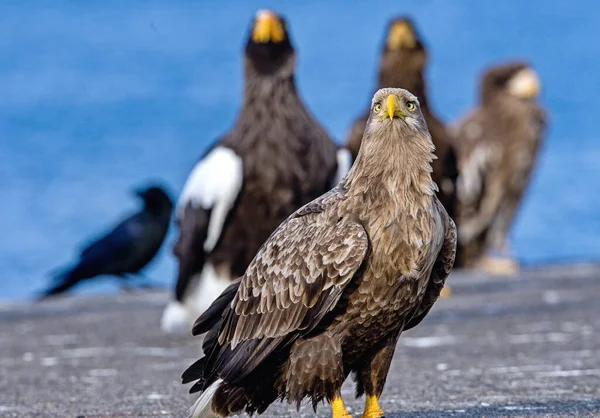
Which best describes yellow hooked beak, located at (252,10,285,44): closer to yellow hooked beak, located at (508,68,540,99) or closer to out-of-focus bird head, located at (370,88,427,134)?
out-of-focus bird head, located at (370,88,427,134)

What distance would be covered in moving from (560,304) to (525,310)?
1.36 ft

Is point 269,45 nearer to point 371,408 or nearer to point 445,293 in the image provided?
point 445,293

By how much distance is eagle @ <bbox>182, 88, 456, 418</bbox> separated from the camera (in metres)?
4.81

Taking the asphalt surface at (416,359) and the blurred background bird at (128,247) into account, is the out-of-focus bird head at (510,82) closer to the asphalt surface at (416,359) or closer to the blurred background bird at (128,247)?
the asphalt surface at (416,359)

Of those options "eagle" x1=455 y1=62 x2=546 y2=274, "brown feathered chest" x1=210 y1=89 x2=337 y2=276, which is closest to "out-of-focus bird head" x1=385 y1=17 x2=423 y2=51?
"brown feathered chest" x1=210 y1=89 x2=337 y2=276

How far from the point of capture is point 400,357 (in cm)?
797

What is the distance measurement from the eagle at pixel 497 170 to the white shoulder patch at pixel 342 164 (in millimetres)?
6578

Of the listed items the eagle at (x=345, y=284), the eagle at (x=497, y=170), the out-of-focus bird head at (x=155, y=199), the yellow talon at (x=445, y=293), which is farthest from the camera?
the eagle at (x=497, y=170)

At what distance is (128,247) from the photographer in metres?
12.9

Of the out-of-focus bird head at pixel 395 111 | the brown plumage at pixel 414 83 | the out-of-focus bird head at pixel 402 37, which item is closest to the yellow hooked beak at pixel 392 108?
the out-of-focus bird head at pixel 395 111

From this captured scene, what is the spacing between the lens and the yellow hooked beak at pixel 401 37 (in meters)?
10.9

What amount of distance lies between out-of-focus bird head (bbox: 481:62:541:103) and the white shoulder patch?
737cm

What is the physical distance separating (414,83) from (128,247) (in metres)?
3.65

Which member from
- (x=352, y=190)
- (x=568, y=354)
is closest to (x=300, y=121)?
(x=568, y=354)
